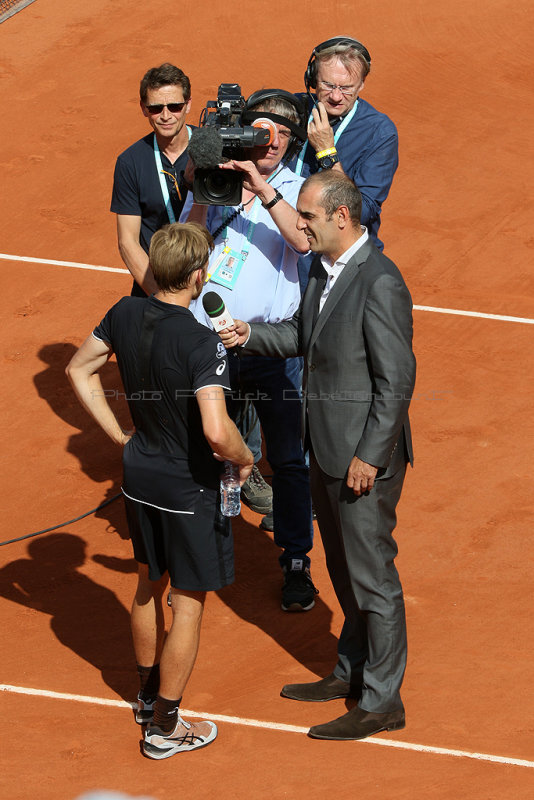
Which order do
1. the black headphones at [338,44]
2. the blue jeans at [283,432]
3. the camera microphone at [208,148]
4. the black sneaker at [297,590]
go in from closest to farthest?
the camera microphone at [208,148], the blue jeans at [283,432], the black sneaker at [297,590], the black headphones at [338,44]

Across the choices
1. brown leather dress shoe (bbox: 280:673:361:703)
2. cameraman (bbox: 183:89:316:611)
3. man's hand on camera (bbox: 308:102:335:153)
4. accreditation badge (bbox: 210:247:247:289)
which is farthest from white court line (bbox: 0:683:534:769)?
man's hand on camera (bbox: 308:102:335:153)

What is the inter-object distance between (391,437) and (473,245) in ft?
20.5

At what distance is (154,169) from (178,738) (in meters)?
3.63

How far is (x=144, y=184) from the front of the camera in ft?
24.3

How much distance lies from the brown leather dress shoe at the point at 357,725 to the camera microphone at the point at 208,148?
9.77 feet

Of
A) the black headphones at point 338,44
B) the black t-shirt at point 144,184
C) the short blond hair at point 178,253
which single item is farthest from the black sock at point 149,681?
the black headphones at point 338,44

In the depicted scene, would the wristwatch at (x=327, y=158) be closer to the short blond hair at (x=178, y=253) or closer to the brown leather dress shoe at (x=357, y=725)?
the short blond hair at (x=178, y=253)

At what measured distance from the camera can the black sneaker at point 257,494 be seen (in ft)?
26.4

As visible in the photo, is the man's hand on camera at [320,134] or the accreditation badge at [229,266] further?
the man's hand on camera at [320,134]

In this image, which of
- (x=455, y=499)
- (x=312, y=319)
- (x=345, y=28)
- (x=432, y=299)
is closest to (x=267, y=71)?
(x=345, y=28)

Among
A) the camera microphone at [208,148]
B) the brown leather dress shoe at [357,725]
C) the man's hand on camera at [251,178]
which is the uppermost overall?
the camera microphone at [208,148]

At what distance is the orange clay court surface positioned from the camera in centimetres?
577

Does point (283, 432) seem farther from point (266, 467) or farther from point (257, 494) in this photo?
point (266, 467)

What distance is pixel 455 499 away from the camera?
8.02 meters
